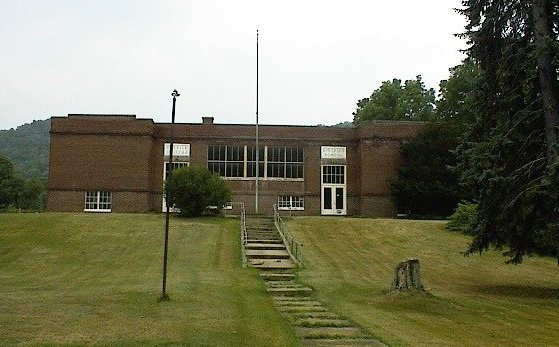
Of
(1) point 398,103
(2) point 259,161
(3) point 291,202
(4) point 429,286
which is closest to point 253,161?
(2) point 259,161

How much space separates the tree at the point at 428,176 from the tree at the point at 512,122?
2322 centimetres

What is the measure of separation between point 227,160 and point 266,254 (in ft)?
73.9

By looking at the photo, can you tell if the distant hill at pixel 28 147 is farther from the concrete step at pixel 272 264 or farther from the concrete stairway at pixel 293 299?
the concrete step at pixel 272 264

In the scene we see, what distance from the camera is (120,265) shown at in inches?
934

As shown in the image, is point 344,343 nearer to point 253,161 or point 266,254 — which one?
point 266,254

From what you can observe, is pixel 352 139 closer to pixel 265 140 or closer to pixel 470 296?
pixel 265 140

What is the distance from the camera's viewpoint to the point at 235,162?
47.3 meters

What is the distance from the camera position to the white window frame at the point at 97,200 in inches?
1784

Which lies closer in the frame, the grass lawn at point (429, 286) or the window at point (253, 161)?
the grass lawn at point (429, 286)

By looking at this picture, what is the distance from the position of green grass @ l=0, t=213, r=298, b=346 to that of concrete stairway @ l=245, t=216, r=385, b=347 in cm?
41

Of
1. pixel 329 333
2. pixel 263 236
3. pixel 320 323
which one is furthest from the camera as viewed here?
pixel 263 236

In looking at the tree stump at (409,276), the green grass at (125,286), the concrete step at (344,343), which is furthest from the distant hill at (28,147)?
the concrete step at (344,343)

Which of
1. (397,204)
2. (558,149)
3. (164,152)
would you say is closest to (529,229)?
(558,149)

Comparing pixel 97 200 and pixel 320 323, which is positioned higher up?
pixel 97 200
